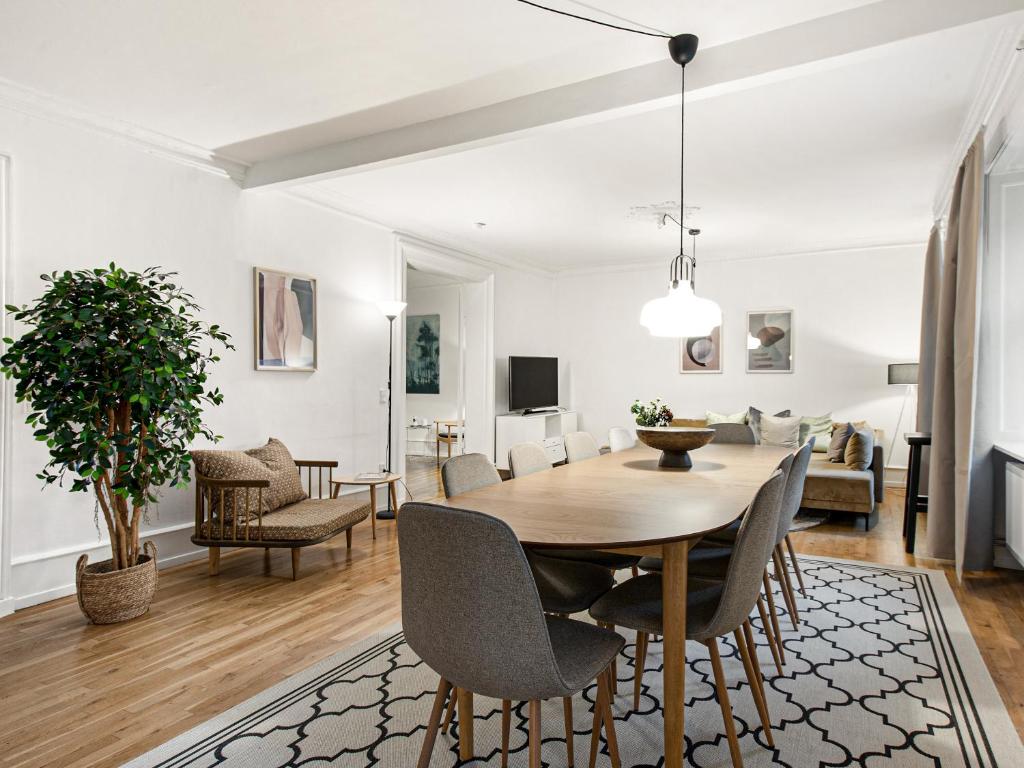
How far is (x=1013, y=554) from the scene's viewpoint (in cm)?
368

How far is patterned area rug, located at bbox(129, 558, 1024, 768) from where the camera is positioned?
2006 millimetres

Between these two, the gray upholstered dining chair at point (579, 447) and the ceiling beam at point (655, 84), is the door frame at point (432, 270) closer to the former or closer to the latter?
the ceiling beam at point (655, 84)

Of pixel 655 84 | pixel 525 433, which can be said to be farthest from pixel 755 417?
pixel 655 84

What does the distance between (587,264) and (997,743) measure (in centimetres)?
679

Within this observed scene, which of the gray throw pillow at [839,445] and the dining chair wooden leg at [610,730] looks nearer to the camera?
the dining chair wooden leg at [610,730]

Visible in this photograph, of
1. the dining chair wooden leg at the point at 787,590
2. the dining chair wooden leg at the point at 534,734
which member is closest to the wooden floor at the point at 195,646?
the dining chair wooden leg at the point at 787,590

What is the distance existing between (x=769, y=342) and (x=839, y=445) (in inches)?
74.0

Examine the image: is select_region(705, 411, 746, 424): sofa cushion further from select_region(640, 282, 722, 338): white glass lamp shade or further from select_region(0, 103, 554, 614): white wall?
select_region(640, 282, 722, 338): white glass lamp shade

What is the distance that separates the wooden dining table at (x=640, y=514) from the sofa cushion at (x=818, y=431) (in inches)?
157

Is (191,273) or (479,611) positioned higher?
(191,273)

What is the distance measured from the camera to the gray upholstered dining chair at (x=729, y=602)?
1.79 metres

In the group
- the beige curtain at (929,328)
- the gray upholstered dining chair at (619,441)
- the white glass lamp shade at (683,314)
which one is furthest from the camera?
the beige curtain at (929,328)

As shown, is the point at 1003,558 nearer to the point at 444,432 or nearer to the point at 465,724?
the point at 465,724

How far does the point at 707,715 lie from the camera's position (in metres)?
2.26
